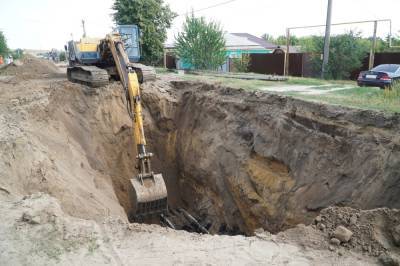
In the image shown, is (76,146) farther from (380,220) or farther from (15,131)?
(380,220)

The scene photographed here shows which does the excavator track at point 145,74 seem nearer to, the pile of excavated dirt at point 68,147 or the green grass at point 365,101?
the pile of excavated dirt at point 68,147

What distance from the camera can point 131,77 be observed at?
822 cm

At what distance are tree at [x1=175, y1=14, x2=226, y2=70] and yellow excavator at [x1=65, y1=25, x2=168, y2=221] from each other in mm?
8555

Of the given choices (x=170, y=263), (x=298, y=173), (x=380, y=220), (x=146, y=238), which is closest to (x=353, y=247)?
(x=380, y=220)

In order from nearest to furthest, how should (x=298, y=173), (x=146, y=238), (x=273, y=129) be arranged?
(x=146, y=238), (x=298, y=173), (x=273, y=129)

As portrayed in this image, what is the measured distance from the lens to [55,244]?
4.27 metres

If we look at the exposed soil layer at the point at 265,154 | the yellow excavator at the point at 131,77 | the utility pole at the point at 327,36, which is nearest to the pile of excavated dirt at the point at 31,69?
the yellow excavator at the point at 131,77

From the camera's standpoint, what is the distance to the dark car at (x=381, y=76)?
12.8 m

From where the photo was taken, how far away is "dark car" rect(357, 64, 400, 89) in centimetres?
1280

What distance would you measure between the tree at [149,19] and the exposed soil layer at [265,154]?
13176 mm

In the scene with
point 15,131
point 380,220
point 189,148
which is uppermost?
point 15,131

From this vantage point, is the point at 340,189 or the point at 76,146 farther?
the point at 76,146

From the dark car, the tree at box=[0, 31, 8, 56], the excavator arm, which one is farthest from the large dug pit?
the tree at box=[0, 31, 8, 56]

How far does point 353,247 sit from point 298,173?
343cm
